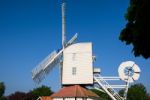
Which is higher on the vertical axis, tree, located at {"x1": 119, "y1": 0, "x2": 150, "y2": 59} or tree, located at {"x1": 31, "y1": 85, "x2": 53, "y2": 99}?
tree, located at {"x1": 31, "y1": 85, "x2": 53, "y2": 99}

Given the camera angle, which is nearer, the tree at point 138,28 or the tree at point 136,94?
the tree at point 138,28

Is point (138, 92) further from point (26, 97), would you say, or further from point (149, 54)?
point (149, 54)

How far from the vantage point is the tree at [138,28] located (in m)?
19.6

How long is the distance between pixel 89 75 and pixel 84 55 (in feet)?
10.9

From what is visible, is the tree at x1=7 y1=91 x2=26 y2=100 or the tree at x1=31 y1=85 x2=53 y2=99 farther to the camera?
the tree at x1=31 y1=85 x2=53 y2=99

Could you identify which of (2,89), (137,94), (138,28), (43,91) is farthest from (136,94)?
(138,28)

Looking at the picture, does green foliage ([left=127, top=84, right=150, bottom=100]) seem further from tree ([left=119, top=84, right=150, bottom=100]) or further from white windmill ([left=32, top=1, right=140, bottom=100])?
white windmill ([left=32, top=1, right=140, bottom=100])

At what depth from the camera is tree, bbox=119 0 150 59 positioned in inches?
771

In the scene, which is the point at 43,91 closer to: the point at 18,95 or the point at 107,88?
the point at 18,95

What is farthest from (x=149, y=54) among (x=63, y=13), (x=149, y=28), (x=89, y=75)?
(x=63, y=13)

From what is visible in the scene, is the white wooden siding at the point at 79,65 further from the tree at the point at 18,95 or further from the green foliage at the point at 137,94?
the green foliage at the point at 137,94

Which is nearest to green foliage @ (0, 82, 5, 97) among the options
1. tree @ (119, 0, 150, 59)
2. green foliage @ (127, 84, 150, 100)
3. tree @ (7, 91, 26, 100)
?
tree @ (7, 91, 26, 100)

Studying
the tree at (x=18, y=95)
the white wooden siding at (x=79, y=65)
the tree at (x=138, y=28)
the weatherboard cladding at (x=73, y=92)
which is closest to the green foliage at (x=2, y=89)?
the tree at (x=18, y=95)

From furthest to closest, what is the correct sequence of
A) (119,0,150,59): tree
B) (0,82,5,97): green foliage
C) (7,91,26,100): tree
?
(0,82,5,97): green foliage → (7,91,26,100): tree → (119,0,150,59): tree
